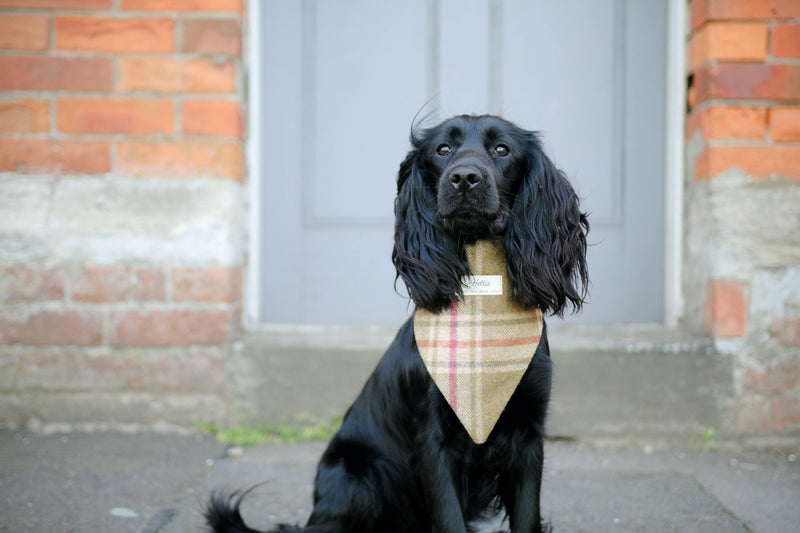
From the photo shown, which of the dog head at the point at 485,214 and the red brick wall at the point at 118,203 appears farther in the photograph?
the red brick wall at the point at 118,203

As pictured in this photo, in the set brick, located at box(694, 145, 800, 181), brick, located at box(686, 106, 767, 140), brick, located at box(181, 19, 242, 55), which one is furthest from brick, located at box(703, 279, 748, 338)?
brick, located at box(181, 19, 242, 55)

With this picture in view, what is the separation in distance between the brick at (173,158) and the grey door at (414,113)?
0.34m

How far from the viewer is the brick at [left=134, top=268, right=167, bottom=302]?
2.88m

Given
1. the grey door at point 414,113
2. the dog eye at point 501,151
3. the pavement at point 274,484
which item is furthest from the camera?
the grey door at point 414,113

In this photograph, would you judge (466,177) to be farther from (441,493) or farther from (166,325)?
(166,325)

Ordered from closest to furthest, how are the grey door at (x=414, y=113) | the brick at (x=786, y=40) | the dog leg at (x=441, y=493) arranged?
the dog leg at (x=441, y=493)
the brick at (x=786, y=40)
the grey door at (x=414, y=113)

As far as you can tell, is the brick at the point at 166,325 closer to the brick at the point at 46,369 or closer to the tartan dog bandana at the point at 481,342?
the brick at the point at 46,369

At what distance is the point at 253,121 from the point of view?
309cm

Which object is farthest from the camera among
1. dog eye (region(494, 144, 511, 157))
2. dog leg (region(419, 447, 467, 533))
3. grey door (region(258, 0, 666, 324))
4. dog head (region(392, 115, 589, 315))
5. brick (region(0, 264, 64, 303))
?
grey door (region(258, 0, 666, 324))

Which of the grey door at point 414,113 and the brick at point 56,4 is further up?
the brick at point 56,4

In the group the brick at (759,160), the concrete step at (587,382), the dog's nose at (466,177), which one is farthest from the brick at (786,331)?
the dog's nose at (466,177)

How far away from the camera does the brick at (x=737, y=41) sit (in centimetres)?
277

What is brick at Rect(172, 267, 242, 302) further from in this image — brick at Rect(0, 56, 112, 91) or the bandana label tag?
the bandana label tag

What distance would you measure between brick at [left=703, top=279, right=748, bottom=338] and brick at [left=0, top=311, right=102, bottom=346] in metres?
2.49
